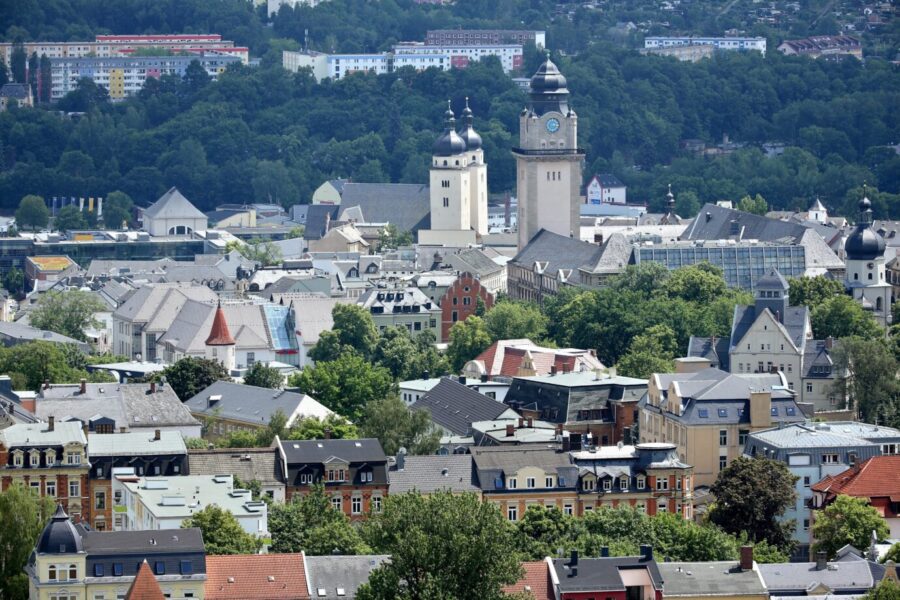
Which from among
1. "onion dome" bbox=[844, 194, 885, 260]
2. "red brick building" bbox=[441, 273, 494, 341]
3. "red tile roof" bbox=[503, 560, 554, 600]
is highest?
"onion dome" bbox=[844, 194, 885, 260]

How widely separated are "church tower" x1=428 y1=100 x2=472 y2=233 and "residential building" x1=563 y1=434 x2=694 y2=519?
70896mm

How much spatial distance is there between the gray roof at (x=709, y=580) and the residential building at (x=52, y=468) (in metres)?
16.6

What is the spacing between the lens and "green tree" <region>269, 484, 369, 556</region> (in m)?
70.0

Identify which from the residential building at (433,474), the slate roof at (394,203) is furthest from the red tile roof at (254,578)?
the slate roof at (394,203)

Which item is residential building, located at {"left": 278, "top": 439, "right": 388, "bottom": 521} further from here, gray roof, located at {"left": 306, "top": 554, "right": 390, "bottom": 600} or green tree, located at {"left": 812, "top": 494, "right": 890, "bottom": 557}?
green tree, located at {"left": 812, "top": 494, "right": 890, "bottom": 557}

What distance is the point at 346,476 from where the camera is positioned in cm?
7731

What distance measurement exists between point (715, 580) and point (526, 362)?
32.9 metres

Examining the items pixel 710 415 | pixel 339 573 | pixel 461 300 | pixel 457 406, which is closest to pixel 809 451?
pixel 710 415

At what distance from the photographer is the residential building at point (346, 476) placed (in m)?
77.1

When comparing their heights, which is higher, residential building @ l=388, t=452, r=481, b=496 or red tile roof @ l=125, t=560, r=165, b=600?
red tile roof @ l=125, t=560, r=165, b=600

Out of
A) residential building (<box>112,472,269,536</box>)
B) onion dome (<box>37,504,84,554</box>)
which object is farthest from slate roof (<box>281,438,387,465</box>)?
onion dome (<box>37,504,84,554</box>)

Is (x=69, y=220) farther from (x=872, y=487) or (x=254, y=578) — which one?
(x=254, y=578)

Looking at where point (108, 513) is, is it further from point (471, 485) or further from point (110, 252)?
point (110, 252)

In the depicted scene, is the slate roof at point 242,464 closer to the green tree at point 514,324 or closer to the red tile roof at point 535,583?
the red tile roof at point 535,583
